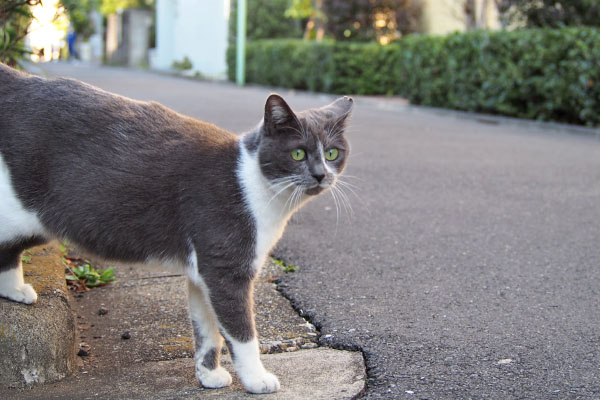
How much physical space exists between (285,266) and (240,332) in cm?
163

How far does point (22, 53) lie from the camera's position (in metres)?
3.93

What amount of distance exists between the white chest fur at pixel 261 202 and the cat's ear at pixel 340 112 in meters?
0.36

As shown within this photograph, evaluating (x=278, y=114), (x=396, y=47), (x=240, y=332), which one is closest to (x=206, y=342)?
(x=240, y=332)

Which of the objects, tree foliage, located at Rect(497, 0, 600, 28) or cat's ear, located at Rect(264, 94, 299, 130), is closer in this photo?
cat's ear, located at Rect(264, 94, 299, 130)

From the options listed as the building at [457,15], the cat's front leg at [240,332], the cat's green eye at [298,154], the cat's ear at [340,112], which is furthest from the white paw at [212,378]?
the building at [457,15]

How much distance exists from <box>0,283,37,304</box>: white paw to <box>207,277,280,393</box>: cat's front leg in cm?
84

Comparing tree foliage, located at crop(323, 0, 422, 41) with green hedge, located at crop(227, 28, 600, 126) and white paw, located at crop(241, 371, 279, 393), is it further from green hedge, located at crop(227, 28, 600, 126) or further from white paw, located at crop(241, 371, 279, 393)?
white paw, located at crop(241, 371, 279, 393)

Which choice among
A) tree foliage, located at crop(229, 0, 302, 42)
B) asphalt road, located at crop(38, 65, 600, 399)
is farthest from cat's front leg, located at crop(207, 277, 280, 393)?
tree foliage, located at crop(229, 0, 302, 42)

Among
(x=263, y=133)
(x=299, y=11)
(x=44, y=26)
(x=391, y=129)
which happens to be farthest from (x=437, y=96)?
(x=263, y=133)

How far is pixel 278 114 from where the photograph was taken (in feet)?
8.71

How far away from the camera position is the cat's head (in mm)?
2668

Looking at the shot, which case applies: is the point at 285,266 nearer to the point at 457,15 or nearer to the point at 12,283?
the point at 12,283

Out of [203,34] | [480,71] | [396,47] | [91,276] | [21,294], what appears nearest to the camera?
[21,294]

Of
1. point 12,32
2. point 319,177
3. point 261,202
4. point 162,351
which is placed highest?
point 12,32
